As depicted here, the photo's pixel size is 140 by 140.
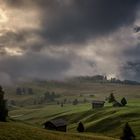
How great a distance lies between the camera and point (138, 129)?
460 feet

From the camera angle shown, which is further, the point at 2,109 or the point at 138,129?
the point at 138,129

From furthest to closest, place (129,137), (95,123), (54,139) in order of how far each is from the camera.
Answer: (95,123)
(129,137)
(54,139)

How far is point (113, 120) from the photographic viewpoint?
16750cm

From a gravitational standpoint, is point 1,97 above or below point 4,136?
above

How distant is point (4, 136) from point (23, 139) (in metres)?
3.70

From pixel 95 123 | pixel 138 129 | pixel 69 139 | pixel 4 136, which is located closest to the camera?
pixel 4 136

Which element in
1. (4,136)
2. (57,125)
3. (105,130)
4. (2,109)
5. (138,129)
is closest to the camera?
(4,136)

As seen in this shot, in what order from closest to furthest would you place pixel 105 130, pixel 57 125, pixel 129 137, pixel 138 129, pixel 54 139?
1. pixel 54 139
2. pixel 129 137
3. pixel 57 125
4. pixel 138 129
5. pixel 105 130

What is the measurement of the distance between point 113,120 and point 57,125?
57095 mm

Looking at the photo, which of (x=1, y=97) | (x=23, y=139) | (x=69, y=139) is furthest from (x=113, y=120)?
(x=23, y=139)

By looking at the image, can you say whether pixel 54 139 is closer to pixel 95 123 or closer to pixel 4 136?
pixel 4 136

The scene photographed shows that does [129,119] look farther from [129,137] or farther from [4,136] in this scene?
[4,136]

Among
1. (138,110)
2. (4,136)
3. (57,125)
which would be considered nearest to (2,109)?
(57,125)

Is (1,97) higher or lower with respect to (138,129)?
higher
